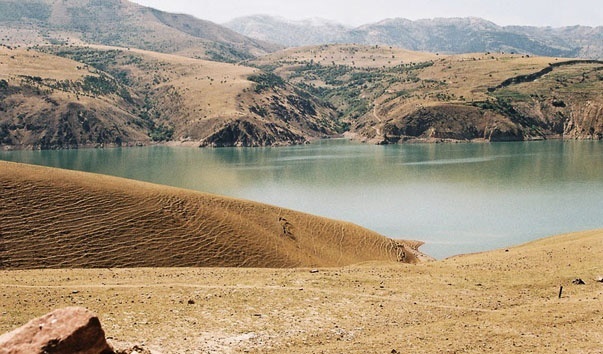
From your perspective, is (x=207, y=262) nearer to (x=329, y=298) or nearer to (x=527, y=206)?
(x=329, y=298)

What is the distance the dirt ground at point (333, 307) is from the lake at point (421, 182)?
1075 inches

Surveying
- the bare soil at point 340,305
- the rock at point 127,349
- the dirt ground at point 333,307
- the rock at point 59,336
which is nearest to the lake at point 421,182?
the bare soil at point 340,305

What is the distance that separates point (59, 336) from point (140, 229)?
24094 mm

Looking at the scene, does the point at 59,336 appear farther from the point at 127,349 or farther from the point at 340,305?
the point at 340,305

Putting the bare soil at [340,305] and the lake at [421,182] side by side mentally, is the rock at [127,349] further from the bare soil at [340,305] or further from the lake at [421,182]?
the lake at [421,182]

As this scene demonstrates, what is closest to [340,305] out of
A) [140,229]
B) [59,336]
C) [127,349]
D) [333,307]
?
[333,307]

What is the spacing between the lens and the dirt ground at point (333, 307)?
1773 cm

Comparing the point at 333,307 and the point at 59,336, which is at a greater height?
the point at 59,336

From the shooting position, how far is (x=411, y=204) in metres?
77.6

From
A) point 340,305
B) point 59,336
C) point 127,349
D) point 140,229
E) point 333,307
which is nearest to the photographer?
point 59,336

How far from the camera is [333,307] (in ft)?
71.2

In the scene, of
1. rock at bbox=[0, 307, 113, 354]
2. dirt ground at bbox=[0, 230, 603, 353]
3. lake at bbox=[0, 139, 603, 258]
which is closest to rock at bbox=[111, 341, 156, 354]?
rock at bbox=[0, 307, 113, 354]

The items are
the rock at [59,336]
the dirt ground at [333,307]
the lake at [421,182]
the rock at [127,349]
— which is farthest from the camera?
the lake at [421,182]

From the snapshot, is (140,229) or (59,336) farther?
(140,229)
